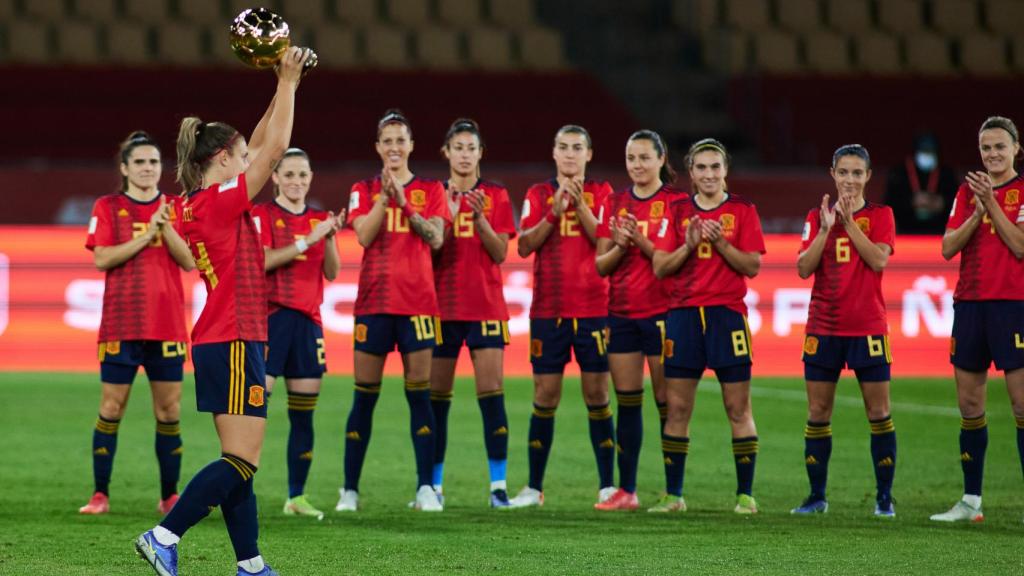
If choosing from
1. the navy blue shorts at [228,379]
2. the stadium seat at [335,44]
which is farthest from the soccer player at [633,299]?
the stadium seat at [335,44]

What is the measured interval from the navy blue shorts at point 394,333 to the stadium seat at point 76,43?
1193 centimetres

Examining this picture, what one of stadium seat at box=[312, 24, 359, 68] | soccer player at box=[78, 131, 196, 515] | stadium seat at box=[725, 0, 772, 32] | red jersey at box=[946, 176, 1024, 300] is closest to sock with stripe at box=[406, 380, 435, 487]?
soccer player at box=[78, 131, 196, 515]

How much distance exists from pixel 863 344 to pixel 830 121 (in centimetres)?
1130

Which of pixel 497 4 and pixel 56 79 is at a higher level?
pixel 497 4

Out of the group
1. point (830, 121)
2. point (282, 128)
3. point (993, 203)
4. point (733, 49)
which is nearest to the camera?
point (282, 128)

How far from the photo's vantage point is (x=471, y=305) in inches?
348

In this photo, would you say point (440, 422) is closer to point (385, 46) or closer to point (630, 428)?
point (630, 428)

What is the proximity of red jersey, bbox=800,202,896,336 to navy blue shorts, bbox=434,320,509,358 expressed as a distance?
1.81 metres

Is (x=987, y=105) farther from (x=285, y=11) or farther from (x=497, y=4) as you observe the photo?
(x=285, y=11)

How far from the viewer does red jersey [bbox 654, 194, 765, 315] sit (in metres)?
8.31

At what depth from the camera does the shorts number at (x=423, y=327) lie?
335 inches

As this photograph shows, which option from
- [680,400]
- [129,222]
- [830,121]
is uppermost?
[830,121]

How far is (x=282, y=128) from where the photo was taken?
5.85m

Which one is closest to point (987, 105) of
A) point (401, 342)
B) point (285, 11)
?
point (285, 11)
